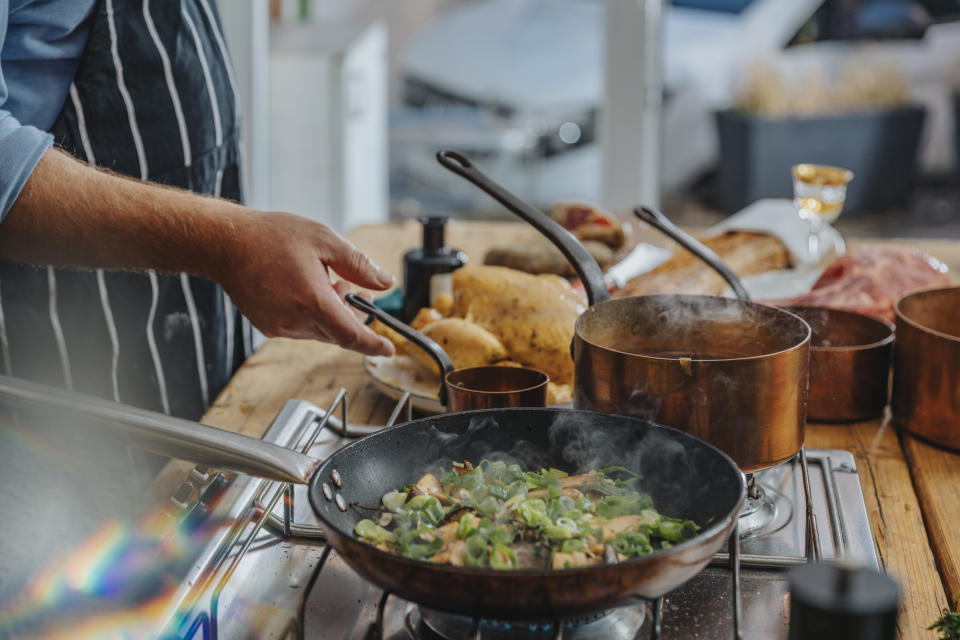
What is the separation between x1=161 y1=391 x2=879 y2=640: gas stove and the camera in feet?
2.62

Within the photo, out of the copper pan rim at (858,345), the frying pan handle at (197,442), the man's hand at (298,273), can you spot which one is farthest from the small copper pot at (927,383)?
the frying pan handle at (197,442)

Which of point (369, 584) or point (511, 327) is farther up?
point (511, 327)

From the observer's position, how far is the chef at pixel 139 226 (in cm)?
108

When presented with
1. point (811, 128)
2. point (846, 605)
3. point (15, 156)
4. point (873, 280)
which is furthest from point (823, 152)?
point (846, 605)

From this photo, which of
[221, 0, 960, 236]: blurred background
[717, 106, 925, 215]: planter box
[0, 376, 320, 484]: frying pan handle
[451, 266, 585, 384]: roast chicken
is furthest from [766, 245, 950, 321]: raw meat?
[717, 106, 925, 215]: planter box

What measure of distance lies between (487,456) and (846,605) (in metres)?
0.48

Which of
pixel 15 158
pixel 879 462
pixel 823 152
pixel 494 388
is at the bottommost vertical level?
pixel 879 462

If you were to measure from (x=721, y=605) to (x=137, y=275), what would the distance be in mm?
1059

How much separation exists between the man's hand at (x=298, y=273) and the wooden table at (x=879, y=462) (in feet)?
0.85

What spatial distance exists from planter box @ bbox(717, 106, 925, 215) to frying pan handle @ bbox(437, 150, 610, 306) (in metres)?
2.65

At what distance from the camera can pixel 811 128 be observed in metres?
3.66

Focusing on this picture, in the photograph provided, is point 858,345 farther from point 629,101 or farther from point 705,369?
point 629,101

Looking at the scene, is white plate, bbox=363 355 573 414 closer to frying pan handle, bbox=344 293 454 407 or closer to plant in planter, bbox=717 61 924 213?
frying pan handle, bbox=344 293 454 407

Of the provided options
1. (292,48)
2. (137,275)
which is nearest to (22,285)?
(137,275)
